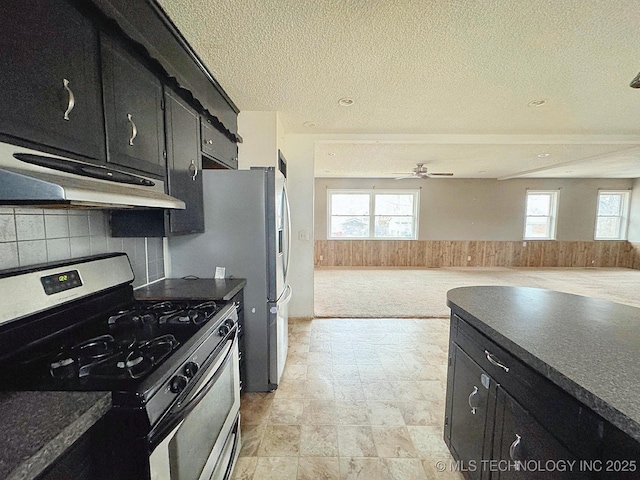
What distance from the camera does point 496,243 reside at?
24.6ft

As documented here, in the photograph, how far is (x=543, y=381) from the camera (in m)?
0.91

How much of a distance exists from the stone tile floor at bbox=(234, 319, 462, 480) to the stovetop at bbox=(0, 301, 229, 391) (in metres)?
0.97

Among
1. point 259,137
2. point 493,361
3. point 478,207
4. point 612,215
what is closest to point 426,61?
point 259,137

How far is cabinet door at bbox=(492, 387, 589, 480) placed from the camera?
83cm

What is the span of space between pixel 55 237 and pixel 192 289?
2.54 feet

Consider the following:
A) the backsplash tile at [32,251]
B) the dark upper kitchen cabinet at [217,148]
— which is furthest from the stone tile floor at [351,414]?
the dark upper kitchen cabinet at [217,148]

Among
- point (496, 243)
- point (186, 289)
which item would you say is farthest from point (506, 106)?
point (496, 243)

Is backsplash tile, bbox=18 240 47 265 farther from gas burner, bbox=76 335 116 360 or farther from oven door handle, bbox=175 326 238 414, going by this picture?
oven door handle, bbox=175 326 238 414

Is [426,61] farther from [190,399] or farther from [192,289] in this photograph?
[190,399]

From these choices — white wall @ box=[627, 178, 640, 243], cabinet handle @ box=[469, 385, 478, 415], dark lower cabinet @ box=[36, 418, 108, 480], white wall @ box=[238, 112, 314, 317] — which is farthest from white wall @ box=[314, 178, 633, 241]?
dark lower cabinet @ box=[36, 418, 108, 480]

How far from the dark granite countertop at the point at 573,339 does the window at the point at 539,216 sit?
7387mm

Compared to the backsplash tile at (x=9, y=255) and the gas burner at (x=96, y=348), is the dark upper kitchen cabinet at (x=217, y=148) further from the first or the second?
the gas burner at (x=96, y=348)

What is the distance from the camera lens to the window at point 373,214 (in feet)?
24.6

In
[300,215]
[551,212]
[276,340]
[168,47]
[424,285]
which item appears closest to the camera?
[168,47]
